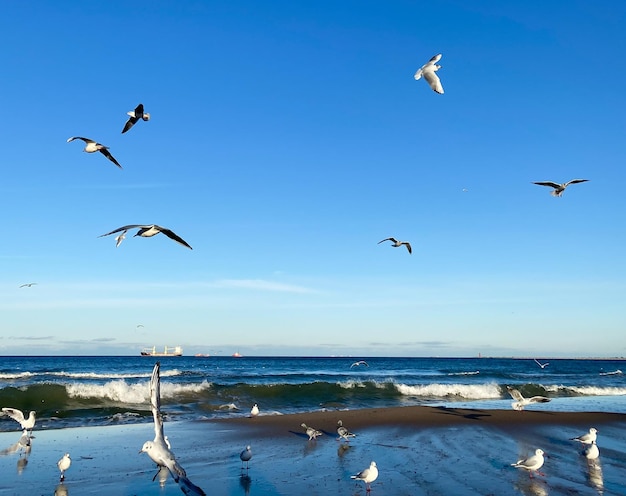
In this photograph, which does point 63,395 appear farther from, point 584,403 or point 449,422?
point 584,403

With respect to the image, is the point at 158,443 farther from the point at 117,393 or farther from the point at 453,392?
the point at 453,392

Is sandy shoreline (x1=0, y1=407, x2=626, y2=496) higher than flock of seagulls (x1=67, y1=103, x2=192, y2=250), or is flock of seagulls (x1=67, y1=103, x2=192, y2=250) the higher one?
flock of seagulls (x1=67, y1=103, x2=192, y2=250)

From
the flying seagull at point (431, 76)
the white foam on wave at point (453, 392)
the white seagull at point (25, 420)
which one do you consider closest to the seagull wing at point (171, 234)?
the flying seagull at point (431, 76)

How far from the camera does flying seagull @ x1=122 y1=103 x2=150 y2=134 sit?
410 inches

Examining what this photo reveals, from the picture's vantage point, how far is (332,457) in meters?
11.3

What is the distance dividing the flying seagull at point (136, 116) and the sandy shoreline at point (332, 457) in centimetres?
628

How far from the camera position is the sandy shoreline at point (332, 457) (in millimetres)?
8820

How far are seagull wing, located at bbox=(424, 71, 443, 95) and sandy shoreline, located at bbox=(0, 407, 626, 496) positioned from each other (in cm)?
682

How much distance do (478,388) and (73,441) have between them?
77.6ft

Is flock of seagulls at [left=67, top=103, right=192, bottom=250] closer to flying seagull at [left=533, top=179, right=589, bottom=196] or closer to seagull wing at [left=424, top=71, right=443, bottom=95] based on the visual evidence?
seagull wing at [left=424, top=71, right=443, bottom=95]

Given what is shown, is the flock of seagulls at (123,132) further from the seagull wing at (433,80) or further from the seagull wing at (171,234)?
the seagull wing at (433,80)

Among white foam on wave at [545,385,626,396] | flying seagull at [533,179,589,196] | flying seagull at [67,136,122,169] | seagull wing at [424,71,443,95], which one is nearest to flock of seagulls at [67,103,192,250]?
flying seagull at [67,136,122,169]

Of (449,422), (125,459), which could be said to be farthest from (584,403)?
(125,459)

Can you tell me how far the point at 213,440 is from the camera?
44.1 feet
